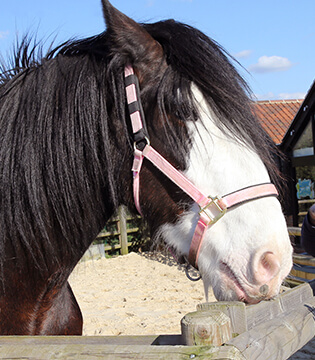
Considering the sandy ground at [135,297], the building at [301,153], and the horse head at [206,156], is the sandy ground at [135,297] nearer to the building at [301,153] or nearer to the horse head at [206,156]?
the horse head at [206,156]

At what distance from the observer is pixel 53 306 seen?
195 centimetres

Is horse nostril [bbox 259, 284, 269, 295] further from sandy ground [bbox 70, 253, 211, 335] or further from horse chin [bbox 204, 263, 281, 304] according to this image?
sandy ground [bbox 70, 253, 211, 335]

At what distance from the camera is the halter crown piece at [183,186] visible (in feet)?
4.91

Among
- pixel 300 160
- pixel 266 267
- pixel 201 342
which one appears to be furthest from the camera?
pixel 300 160

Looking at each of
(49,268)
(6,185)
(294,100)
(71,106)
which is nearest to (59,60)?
(71,106)

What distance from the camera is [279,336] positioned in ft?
5.62

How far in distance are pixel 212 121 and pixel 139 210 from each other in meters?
0.45

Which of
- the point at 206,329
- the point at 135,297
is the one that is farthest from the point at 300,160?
the point at 206,329

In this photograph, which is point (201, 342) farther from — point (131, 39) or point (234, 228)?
point (131, 39)

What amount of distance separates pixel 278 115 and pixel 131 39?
42.2 feet

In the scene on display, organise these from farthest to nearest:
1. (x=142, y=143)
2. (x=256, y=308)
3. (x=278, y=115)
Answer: (x=278, y=115)
(x=256, y=308)
(x=142, y=143)

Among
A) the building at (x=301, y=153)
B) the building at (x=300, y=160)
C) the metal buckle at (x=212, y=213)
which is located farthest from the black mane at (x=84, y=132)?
the building at (x=301, y=153)

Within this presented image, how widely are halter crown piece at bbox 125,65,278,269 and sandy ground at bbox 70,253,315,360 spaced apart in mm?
2140

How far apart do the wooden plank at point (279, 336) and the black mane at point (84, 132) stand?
65cm
